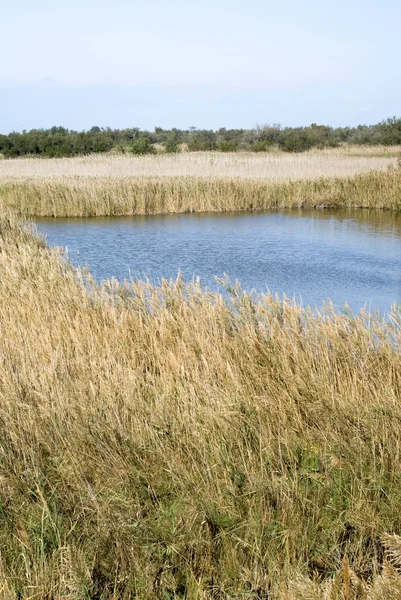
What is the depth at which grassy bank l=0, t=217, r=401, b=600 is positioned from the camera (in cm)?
268

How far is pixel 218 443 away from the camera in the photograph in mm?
3332

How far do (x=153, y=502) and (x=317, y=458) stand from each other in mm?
804

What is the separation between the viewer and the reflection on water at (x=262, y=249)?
10.4 meters

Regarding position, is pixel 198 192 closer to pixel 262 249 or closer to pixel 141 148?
pixel 262 249

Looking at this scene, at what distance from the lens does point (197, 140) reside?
47656 mm

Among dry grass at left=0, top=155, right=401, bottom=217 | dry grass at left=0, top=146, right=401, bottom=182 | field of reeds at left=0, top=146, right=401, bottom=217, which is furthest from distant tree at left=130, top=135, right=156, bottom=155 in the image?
dry grass at left=0, top=155, right=401, bottom=217

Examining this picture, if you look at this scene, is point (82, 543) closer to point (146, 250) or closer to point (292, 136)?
point (146, 250)

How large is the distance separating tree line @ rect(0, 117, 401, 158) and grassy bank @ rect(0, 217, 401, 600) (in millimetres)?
37028

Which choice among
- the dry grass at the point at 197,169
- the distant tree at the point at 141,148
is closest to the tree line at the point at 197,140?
the distant tree at the point at 141,148

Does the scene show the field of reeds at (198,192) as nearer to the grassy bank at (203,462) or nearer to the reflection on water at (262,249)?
the reflection on water at (262,249)

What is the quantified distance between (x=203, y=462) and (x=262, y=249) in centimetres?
1073

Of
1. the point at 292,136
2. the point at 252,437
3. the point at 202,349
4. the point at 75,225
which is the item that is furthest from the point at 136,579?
the point at 292,136

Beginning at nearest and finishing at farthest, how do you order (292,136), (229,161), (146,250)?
(146,250)
(229,161)
(292,136)

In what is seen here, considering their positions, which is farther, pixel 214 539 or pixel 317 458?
pixel 317 458
